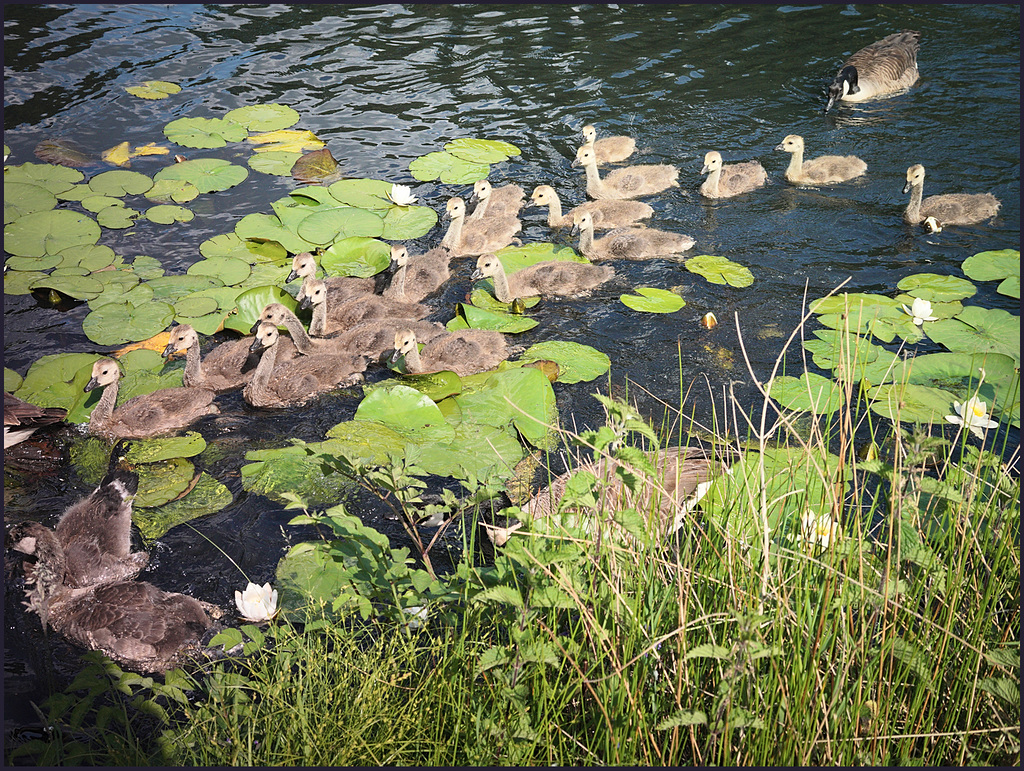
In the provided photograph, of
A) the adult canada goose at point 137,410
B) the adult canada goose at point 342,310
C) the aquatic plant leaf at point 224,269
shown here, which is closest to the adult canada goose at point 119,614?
the adult canada goose at point 137,410

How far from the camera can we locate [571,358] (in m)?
5.64

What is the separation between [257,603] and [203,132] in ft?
23.0

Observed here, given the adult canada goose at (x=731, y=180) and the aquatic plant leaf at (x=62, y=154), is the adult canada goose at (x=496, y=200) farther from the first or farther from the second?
the aquatic plant leaf at (x=62, y=154)

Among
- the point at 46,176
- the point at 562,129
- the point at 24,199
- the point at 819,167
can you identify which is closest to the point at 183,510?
the point at 24,199

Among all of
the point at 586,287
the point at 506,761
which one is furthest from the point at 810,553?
the point at 586,287

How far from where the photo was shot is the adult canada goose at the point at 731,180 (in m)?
7.71

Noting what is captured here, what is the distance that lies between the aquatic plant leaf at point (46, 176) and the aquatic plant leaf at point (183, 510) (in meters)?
4.76

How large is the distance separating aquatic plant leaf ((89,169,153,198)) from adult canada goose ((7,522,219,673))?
494 centimetres

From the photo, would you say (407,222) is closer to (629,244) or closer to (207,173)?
(629,244)

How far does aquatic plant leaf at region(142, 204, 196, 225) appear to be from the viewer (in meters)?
7.43

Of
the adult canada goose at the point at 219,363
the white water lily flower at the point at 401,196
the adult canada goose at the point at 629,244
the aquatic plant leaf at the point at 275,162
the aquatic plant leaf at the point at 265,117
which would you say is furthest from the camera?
the aquatic plant leaf at the point at 265,117

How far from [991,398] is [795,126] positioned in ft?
16.8

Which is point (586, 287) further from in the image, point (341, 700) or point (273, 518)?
point (341, 700)

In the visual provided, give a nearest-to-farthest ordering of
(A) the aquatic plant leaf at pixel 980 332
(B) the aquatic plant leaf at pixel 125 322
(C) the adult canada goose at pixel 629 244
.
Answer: (A) the aquatic plant leaf at pixel 980 332
(B) the aquatic plant leaf at pixel 125 322
(C) the adult canada goose at pixel 629 244
